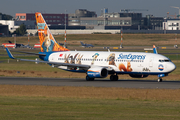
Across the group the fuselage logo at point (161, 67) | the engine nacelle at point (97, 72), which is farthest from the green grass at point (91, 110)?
the engine nacelle at point (97, 72)

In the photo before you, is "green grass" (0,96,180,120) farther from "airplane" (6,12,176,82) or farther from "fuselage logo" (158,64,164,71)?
"airplane" (6,12,176,82)

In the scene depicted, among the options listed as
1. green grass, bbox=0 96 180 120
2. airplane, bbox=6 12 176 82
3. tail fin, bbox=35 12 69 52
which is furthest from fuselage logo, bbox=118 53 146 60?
green grass, bbox=0 96 180 120

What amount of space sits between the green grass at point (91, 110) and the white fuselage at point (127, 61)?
62.6ft

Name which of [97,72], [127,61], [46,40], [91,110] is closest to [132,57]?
[127,61]

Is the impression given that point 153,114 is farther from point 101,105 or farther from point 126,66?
point 126,66

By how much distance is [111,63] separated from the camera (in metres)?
52.3

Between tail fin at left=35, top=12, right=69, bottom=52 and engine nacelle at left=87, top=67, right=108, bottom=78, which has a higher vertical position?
tail fin at left=35, top=12, right=69, bottom=52

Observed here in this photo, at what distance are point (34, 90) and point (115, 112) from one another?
55.6 ft

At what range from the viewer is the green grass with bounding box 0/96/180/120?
71.8 ft

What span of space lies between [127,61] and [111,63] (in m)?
2.73

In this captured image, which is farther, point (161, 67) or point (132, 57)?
point (132, 57)

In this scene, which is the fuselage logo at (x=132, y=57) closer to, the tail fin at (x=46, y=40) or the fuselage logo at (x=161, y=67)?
the fuselage logo at (x=161, y=67)

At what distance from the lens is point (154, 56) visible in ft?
163

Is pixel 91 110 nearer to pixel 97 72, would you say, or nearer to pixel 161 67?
pixel 161 67
